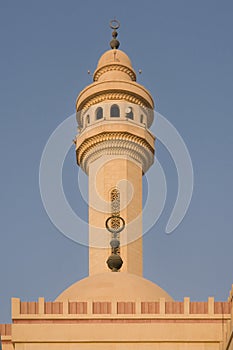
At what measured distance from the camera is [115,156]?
41.5 meters

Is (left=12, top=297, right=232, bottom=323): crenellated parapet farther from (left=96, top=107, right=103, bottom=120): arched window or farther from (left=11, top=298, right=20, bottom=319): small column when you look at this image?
(left=96, top=107, right=103, bottom=120): arched window

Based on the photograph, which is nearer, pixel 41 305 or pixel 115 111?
pixel 41 305

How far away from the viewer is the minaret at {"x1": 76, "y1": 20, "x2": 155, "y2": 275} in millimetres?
40031

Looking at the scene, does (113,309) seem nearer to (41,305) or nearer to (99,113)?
(41,305)

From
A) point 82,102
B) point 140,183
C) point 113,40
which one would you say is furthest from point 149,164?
point 113,40

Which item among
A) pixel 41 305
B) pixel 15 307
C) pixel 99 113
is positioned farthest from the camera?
pixel 99 113

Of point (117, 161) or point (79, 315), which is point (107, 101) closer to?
point (117, 161)

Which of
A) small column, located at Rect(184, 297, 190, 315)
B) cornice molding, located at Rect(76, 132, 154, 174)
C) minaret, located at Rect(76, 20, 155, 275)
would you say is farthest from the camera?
cornice molding, located at Rect(76, 132, 154, 174)

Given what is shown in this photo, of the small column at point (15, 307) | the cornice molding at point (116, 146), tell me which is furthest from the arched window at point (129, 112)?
the small column at point (15, 307)

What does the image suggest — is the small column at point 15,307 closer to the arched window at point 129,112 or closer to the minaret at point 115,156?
the minaret at point 115,156

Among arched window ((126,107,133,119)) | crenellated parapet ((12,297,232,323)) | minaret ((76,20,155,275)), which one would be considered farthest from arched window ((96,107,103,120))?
crenellated parapet ((12,297,232,323))

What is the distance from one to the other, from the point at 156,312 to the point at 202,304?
5.15ft

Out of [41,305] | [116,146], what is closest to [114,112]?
[116,146]

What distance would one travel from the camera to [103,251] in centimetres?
3972
